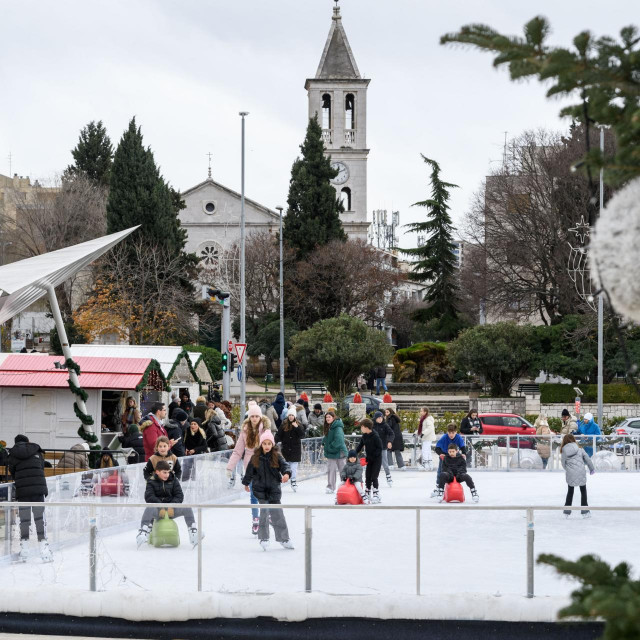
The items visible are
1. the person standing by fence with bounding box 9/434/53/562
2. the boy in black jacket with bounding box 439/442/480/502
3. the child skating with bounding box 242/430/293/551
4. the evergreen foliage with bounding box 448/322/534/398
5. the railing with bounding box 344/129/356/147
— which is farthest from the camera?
the railing with bounding box 344/129/356/147

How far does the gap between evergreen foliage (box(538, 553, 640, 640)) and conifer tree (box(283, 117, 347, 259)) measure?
66261 millimetres

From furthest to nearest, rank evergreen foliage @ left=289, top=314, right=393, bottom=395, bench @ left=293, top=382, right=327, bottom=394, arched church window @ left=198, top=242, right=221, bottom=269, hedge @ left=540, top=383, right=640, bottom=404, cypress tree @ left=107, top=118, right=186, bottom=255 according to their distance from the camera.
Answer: arched church window @ left=198, top=242, right=221, bottom=269, cypress tree @ left=107, top=118, right=186, bottom=255, bench @ left=293, top=382, right=327, bottom=394, evergreen foliage @ left=289, top=314, right=393, bottom=395, hedge @ left=540, top=383, right=640, bottom=404

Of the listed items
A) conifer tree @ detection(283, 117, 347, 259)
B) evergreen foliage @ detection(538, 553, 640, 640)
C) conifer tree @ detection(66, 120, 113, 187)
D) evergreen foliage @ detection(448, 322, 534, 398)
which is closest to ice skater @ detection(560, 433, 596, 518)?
evergreen foliage @ detection(538, 553, 640, 640)

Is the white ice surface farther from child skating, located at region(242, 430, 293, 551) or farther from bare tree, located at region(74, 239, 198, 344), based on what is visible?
bare tree, located at region(74, 239, 198, 344)

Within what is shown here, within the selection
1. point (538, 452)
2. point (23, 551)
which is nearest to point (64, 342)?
point (23, 551)

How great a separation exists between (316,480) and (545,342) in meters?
28.8

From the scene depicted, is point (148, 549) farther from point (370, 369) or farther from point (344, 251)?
point (344, 251)

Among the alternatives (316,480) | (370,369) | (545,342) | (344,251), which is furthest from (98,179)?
(316,480)

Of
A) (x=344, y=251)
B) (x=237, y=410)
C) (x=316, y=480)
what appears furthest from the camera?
(x=344, y=251)

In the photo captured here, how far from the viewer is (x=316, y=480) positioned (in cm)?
2403

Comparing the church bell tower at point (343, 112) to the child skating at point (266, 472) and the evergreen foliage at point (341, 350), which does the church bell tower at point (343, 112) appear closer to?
the evergreen foliage at point (341, 350)

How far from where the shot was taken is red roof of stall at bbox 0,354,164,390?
20891 mm

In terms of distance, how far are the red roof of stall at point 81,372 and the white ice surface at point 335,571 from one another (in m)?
10.3

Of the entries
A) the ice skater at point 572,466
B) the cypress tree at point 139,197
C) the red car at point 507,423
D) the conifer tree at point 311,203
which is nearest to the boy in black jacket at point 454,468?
the ice skater at point 572,466
